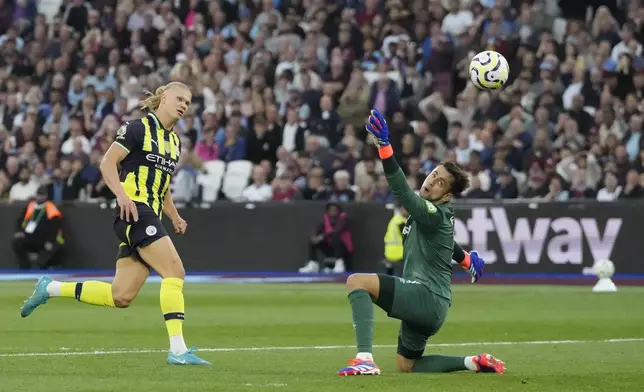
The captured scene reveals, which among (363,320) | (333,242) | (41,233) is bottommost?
(41,233)

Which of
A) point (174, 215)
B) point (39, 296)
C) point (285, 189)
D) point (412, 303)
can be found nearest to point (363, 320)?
point (412, 303)

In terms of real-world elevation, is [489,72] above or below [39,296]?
above

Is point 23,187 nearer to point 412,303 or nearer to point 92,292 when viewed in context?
point 92,292

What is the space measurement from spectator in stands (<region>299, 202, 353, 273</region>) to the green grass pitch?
12.9 feet

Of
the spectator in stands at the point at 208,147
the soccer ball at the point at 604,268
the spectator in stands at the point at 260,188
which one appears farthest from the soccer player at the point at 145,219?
the spectator in stands at the point at 208,147

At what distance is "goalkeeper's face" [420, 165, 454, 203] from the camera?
1070cm

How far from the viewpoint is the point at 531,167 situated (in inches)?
1033

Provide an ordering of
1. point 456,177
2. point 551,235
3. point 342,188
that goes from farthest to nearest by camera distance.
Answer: point 342,188 → point 551,235 → point 456,177

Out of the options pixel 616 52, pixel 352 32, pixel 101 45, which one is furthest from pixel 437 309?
pixel 101 45

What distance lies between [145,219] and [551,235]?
15.2m

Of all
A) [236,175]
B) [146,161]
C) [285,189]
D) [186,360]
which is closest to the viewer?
[186,360]

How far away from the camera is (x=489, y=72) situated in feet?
46.3

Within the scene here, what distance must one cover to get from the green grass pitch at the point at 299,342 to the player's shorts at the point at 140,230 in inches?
38.0

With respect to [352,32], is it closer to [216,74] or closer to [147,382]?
[216,74]
